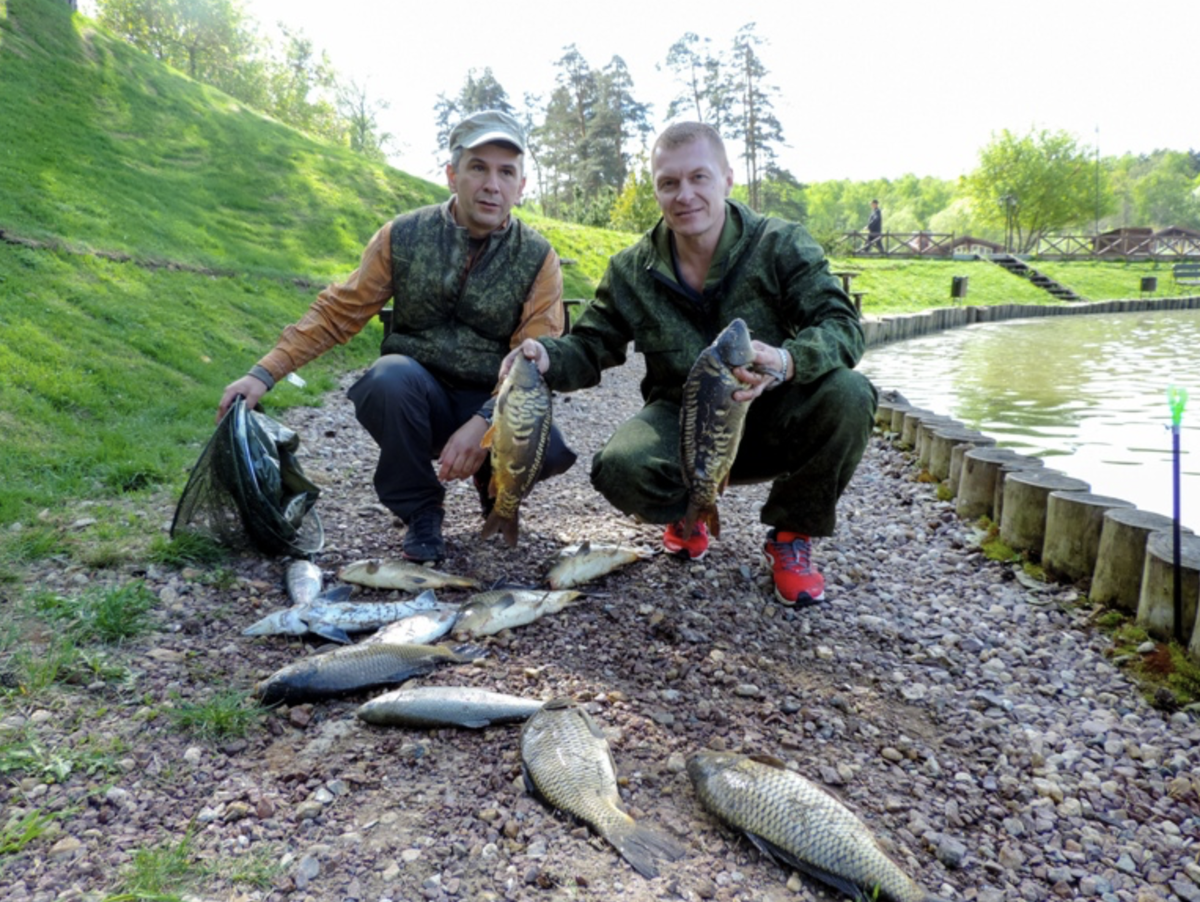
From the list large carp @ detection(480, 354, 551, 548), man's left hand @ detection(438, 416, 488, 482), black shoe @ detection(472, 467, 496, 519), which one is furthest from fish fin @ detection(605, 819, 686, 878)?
black shoe @ detection(472, 467, 496, 519)

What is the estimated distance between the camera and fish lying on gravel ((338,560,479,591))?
3.99 m

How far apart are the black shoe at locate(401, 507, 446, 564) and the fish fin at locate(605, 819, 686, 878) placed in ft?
7.12

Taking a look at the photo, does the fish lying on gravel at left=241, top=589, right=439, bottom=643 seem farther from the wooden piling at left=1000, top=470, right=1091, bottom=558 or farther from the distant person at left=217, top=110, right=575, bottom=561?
the wooden piling at left=1000, top=470, right=1091, bottom=558

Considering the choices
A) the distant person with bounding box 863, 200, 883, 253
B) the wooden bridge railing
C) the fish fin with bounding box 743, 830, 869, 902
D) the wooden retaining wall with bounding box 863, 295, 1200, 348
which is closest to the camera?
the fish fin with bounding box 743, 830, 869, 902

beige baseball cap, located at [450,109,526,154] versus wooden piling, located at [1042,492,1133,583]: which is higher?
beige baseball cap, located at [450,109,526,154]

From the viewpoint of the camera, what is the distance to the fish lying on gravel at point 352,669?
2.98 metres

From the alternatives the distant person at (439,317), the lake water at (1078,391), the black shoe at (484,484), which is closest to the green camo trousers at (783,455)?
the distant person at (439,317)

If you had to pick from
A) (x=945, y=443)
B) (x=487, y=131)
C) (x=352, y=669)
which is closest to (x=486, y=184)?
(x=487, y=131)

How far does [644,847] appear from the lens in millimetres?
2326

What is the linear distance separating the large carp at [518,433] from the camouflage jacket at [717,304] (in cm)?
38

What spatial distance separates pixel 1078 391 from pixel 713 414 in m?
10.9

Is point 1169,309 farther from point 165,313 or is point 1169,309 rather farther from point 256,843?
point 256,843

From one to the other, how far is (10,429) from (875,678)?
5.46 m

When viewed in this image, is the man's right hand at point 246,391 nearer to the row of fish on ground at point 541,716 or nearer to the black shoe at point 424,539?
the row of fish on ground at point 541,716
